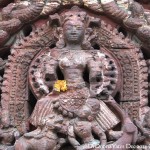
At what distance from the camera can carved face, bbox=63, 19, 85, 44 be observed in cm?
561

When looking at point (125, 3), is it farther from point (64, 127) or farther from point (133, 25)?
point (64, 127)

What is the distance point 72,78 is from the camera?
5.46 meters

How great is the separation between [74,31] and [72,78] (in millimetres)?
464

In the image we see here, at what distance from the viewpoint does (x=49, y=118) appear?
17.1ft

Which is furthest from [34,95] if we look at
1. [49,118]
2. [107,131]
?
[107,131]

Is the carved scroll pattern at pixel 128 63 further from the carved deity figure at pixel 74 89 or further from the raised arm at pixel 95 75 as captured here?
the raised arm at pixel 95 75

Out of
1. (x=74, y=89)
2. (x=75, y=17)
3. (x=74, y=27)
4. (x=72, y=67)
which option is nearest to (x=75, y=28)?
(x=74, y=27)

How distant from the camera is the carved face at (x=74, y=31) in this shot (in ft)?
18.4

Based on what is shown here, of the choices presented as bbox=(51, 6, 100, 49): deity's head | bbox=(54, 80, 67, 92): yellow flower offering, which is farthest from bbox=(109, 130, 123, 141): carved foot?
bbox=(51, 6, 100, 49): deity's head

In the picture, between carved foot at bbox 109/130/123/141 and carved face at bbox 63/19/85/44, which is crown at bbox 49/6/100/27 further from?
carved foot at bbox 109/130/123/141

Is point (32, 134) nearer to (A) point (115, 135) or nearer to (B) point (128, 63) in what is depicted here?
(A) point (115, 135)

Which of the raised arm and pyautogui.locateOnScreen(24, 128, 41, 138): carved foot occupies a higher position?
the raised arm

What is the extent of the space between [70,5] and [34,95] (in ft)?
3.36

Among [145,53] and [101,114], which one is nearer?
[101,114]
